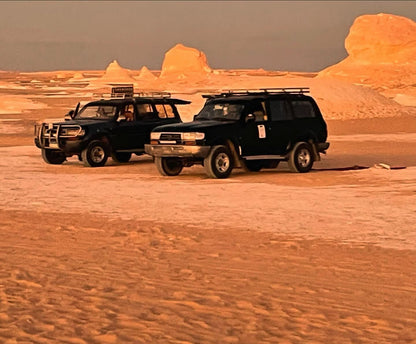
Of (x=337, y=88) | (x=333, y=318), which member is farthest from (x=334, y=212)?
(x=337, y=88)

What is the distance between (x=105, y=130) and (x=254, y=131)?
422 centimetres

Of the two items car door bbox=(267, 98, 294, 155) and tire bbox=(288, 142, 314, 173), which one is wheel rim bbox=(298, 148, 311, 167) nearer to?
tire bbox=(288, 142, 314, 173)

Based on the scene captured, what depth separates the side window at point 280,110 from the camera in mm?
18922

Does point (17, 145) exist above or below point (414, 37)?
below

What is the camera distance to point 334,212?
12758 millimetres

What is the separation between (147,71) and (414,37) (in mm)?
81585

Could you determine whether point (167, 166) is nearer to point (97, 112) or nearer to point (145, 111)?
point (145, 111)

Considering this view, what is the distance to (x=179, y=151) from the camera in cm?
1777

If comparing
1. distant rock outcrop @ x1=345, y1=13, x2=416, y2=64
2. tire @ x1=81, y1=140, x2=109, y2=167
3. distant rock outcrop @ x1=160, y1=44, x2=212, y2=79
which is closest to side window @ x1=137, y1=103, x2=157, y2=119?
tire @ x1=81, y1=140, x2=109, y2=167

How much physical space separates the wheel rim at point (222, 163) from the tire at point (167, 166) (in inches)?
39.2

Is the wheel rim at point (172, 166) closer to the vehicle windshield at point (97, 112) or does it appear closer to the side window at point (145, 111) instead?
the vehicle windshield at point (97, 112)

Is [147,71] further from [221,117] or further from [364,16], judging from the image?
[221,117]

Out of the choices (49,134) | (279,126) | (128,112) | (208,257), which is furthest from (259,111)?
(208,257)

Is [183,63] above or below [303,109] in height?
above
